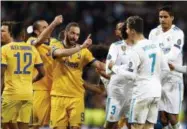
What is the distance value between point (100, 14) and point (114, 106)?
42.9ft

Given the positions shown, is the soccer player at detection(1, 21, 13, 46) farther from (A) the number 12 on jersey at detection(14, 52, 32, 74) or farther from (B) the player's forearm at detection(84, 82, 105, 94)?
(B) the player's forearm at detection(84, 82, 105, 94)

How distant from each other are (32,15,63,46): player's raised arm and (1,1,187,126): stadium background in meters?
10.3

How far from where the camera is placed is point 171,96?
13719 mm

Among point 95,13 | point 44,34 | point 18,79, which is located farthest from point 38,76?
point 95,13

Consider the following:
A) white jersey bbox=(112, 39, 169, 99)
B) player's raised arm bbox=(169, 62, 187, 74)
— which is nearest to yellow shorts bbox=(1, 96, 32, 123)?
white jersey bbox=(112, 39, 169, 99)

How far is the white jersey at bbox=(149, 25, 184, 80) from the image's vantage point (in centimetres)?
1327

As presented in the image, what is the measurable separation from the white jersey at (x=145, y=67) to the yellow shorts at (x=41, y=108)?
2.34 meters

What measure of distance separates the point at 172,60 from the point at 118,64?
93 centimetres

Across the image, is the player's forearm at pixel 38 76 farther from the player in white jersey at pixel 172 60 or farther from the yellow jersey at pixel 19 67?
the player in white jersey at pixel 172 60

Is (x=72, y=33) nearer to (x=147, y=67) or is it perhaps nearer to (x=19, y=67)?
(x=19, y=67)

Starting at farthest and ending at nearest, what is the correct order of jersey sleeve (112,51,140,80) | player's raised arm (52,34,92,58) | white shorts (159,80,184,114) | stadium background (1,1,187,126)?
1. stadium background (1,1,187,126)
2. white shorts (159,80,184,114)
3. player's raised arm (52,34,92,58)
4. jersey sleeve (112,51,140,80)

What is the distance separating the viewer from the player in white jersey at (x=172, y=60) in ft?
44.0

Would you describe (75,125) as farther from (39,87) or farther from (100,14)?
(100,14)

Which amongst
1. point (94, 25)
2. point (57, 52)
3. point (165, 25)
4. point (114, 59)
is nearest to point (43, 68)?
point (57, 52)
